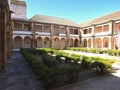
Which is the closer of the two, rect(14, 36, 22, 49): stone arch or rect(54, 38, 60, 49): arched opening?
rect(14, 36, 22, 49): stone arch

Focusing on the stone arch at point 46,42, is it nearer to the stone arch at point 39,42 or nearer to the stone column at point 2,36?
the stone arch at point 39,42

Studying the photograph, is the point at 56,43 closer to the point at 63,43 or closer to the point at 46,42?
the point at 63,43

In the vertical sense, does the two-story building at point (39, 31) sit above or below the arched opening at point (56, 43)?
above

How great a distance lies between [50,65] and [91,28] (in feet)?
86.4

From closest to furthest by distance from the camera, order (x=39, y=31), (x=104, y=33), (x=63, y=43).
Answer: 1. (x=104, y=33)
2. (x=39, y=31)
3. (x=63, y=43)

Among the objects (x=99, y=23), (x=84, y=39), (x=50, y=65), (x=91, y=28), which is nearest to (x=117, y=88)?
(x=50, y=65)

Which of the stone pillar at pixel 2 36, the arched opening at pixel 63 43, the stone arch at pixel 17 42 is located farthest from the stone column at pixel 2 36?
the arched opening at pixel 63 43

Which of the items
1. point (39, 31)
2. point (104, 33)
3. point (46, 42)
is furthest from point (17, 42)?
point (104, 33)

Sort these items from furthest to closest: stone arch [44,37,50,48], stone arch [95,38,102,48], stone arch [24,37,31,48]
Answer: stone arch [44,37,50,48], stone arch [95,38,102,48], stone arch [24,37,31,48]

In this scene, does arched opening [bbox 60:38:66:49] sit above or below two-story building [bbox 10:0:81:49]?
below

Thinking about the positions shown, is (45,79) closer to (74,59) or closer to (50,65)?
(50,65)

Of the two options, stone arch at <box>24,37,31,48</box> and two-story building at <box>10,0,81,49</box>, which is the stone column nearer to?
two-story building at <box>10,0,81,49</box>

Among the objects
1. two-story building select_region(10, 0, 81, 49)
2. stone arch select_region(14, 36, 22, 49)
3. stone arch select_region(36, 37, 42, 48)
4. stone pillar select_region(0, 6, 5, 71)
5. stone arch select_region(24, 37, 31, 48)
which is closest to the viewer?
stone pillar select_region(0, 6, 5, 71)

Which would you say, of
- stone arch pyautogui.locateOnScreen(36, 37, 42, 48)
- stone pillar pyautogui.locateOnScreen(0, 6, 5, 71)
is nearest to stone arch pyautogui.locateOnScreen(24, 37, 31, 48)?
stone arch pyautogui.locateOnScreen(36, 37, 42, 48)
